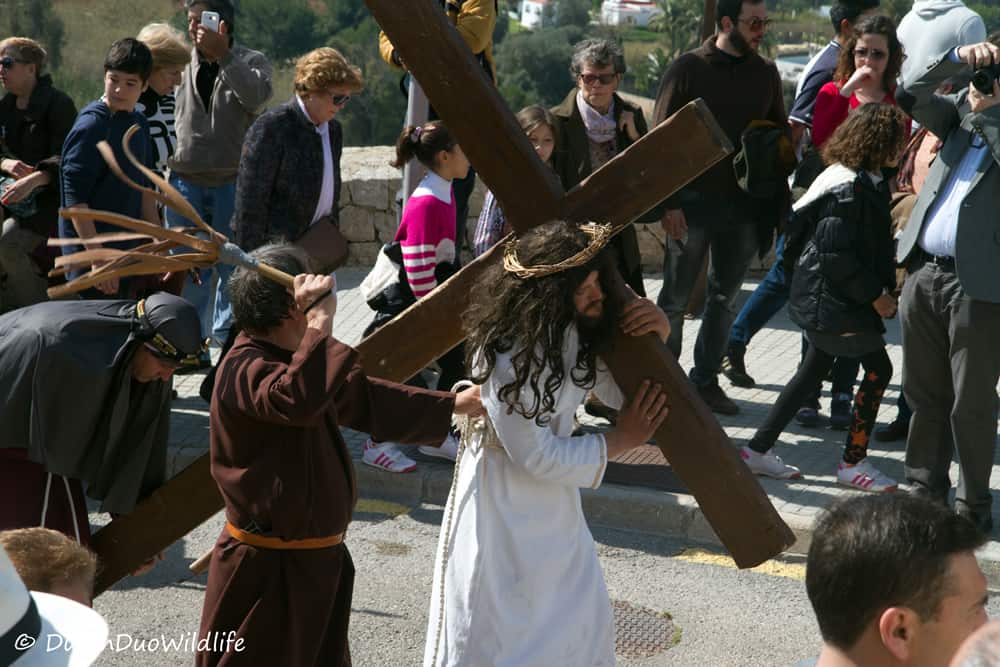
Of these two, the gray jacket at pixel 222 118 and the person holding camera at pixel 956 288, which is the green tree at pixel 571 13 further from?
the person holding camera at pixel 956 288

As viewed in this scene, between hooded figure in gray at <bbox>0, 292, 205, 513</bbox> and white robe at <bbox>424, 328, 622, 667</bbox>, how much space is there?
977 millimetres

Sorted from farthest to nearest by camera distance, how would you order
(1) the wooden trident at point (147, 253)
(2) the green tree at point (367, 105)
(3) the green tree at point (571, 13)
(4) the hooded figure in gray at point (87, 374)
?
(3) the green tree at point (571, 13) → (2) the green tree at point (367, 105) → (4) the hooded figure in gray at point (87, 374) → (1) the wooden trident at point (147, 253)

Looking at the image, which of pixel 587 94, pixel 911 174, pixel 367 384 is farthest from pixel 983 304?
pixel 367 384

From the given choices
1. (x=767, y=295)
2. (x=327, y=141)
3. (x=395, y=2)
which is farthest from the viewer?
(x=767, y=295)

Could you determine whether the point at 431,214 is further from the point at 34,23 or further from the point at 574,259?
the point at 34,23

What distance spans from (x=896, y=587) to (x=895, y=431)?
15.6 feet

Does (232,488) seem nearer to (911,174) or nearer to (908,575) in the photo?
(908,575)

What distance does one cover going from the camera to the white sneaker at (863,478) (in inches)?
242

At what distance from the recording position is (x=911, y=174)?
692 cm

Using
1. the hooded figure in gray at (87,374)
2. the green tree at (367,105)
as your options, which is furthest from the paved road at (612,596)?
the green tree at (367,105)

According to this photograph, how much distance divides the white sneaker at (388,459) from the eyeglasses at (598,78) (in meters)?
2.08

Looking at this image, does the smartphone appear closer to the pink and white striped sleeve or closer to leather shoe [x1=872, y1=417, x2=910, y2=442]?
the pink and white striped sleeve

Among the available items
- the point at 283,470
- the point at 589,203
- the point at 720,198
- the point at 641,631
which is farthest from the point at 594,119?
the point at 283,470

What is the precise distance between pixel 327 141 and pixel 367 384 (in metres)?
3.15
